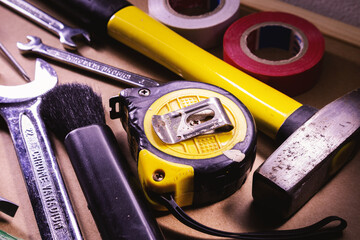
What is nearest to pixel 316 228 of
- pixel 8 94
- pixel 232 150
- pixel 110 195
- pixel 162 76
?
pixel 232 150

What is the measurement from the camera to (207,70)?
0.75 metres

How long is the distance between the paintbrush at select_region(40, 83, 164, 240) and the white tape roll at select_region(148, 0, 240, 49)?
0.26 meters

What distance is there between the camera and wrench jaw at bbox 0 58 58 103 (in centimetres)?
74

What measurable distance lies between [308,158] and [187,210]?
0.67 feet

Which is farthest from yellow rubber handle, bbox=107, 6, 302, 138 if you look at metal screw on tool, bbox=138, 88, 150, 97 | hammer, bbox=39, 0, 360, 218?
metal screw on tool, bbox=138, 88, 150, 97

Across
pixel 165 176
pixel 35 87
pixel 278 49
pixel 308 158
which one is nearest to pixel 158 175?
pixel 165 176

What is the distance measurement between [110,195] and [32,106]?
28 centimetres

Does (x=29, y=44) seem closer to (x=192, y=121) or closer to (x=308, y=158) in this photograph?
(x=192, y=121)

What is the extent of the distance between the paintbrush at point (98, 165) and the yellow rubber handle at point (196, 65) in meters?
0.18

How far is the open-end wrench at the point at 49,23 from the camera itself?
2.93 feet

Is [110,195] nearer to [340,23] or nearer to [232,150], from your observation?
[232,150]

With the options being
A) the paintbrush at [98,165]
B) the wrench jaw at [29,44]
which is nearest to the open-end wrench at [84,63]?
the wrench jaw at [29,44]

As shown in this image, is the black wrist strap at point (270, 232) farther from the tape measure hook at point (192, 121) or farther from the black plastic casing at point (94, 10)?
the black plastic casing at point (94, 10)

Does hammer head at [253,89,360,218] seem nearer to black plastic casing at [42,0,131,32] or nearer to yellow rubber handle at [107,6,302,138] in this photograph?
yellow rubber handle at [107,6,302,138]
